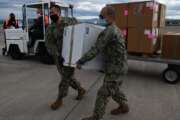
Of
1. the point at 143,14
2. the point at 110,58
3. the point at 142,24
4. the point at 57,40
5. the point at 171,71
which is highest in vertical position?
the point at 143,14

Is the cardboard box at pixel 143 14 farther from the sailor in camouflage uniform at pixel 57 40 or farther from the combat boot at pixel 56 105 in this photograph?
the combat boot at pixel 56 105

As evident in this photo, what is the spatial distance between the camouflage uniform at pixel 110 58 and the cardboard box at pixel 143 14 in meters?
2.69

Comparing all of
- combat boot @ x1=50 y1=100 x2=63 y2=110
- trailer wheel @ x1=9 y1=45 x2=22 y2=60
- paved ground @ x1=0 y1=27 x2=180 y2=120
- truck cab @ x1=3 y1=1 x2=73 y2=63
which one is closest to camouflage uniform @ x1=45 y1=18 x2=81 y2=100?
combat boot @ x1=50 y1=100 x2=63 y2=110

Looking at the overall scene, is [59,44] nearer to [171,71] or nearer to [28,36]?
[171,71]

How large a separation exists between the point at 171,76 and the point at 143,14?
1637 millimetres

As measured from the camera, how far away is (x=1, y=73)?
6.45 meters

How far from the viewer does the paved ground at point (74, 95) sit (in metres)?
3.70

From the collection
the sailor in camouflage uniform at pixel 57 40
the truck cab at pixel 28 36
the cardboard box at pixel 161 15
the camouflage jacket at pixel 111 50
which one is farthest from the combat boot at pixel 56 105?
the truck cab at pixel 28 36

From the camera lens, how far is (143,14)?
562 cm

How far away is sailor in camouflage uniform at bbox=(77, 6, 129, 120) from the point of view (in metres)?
3.00

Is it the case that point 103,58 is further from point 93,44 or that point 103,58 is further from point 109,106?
point 109,106

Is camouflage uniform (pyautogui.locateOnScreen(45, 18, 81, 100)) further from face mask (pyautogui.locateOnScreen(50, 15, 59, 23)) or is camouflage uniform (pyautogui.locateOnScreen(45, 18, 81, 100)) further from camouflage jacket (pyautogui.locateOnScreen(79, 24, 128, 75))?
camouflage jacket (pyautogui.locateOnScreen(79, 24, 128, 75))

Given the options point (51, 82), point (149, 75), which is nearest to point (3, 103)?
point (51, 82)

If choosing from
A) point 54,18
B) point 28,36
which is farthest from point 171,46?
point 28,36
